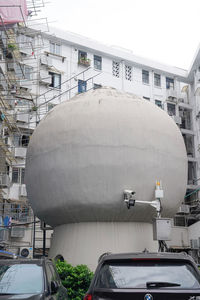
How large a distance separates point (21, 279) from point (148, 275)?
3.07 m

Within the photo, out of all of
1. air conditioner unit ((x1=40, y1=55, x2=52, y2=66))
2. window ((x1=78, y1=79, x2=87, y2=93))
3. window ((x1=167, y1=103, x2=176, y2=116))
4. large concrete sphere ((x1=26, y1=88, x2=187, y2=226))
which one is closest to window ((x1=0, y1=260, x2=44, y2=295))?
large concrete sphere ((x1=26, y1=88, x2=187, y2=226))

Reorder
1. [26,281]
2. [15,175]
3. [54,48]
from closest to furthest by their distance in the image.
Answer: [26,281] → [15,175] → [54,48]

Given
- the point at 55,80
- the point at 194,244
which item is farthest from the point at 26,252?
the point at 55,80

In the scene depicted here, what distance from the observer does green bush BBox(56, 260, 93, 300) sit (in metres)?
12.7

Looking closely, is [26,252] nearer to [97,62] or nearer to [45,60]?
[45,60]

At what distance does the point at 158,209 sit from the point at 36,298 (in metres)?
9.30

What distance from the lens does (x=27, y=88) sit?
3180cm

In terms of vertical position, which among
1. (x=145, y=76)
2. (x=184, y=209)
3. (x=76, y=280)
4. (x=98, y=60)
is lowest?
(x=184, y=209)

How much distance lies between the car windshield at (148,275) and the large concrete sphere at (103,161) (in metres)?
9.62

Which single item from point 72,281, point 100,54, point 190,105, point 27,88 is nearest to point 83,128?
point 72,281

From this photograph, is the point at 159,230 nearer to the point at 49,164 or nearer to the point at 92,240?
the point at 92,240

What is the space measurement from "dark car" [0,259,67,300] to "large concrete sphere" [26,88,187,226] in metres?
7.28

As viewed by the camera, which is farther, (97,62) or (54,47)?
(97,62)

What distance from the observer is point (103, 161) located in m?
14.6
